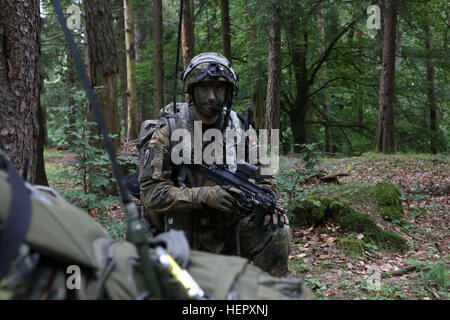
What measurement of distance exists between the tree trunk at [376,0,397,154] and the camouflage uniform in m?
9.81

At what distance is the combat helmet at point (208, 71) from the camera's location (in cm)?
327

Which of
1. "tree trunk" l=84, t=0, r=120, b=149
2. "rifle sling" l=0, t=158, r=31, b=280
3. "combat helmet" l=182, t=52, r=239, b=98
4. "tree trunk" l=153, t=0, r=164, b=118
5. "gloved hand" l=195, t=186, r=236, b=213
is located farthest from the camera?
"tree trunk" l=153, t=0, r=164, b=118

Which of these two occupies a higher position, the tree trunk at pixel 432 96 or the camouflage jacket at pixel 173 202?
the tree trunk at pixel 432 96

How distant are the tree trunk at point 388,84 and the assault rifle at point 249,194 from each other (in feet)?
32.0

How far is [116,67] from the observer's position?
21.6 feet

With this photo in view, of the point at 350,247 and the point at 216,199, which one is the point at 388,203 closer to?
the point at 350,247

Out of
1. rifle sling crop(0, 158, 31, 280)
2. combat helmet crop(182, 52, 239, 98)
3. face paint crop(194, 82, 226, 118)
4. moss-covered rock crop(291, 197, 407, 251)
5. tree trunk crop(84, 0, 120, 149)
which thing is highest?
tree trunk crop(84, 0, 120, 149)

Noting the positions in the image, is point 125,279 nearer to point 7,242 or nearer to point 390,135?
point 7,242

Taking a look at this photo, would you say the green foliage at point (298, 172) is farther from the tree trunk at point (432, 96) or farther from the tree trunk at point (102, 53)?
the tree trunk at point (432, 96)

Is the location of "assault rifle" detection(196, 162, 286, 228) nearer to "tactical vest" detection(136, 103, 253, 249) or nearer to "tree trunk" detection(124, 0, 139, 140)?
"tactical vest" detection(136, 103, 253, 249)

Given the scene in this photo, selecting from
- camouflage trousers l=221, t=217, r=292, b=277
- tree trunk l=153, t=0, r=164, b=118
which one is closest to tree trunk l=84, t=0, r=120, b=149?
camouflage trousers l=221, t=217, r=292, b=277

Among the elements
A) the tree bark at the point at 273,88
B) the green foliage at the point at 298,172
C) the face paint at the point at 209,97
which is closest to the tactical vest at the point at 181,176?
the face paint at the point at 209,97

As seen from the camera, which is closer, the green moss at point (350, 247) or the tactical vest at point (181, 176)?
the tactical vest at point (181, 176)

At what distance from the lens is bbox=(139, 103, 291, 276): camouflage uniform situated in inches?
121
